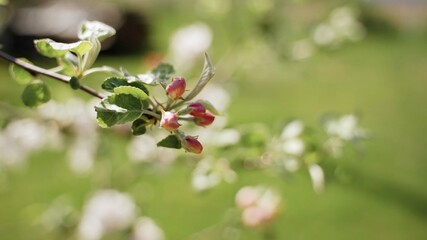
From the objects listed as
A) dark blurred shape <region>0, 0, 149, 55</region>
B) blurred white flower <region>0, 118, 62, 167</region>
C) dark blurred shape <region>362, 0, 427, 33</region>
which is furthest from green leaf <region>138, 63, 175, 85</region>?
dark blurred shape <region>362, 0, 427, 33</region>

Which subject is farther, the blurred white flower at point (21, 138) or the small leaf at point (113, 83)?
the blurred white flower at point (21, 138)

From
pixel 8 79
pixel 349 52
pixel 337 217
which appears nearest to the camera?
pixel 337 217

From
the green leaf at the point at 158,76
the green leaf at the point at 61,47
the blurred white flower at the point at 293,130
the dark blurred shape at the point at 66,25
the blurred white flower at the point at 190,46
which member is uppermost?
the dark blurred shape at the point at 66,25

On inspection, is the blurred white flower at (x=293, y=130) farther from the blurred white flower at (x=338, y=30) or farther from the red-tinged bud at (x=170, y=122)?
the blurred white flower at (x=338, y=30)

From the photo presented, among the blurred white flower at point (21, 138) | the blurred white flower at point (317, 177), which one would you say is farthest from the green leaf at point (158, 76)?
the blurred white flower at point (21, 138)

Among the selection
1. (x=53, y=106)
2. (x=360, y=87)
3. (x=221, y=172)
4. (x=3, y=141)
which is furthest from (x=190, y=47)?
(x=360, y=87)

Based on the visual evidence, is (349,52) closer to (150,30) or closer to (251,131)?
(150,30)
